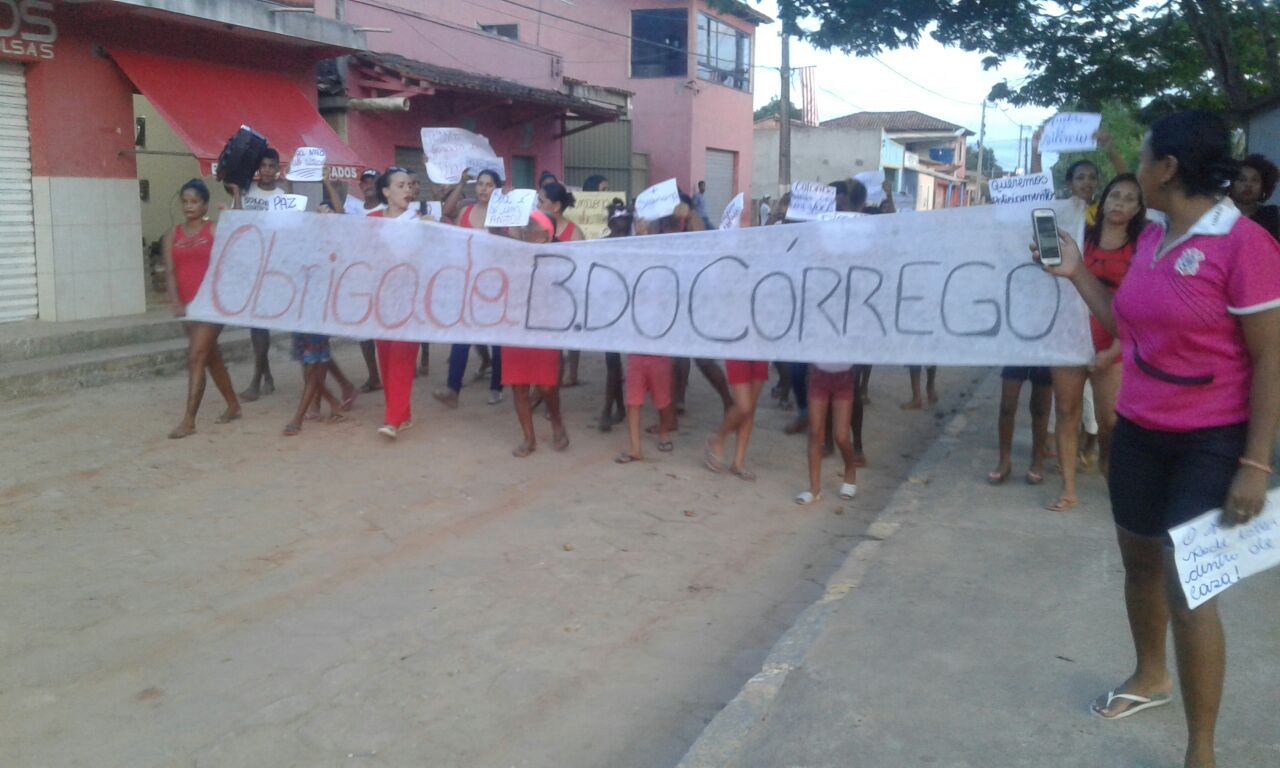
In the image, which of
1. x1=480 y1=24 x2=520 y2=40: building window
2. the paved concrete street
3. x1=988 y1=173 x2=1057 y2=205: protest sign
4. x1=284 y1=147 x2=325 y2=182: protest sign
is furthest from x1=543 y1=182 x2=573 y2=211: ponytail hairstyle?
x1=480 y1=24 x2=520 y2=40: building window

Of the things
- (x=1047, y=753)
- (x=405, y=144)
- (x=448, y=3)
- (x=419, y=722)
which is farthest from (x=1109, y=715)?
(x=448, y=3)

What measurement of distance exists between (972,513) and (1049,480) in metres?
0.98

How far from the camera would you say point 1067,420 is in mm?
5926

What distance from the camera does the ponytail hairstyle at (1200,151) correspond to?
2.88m

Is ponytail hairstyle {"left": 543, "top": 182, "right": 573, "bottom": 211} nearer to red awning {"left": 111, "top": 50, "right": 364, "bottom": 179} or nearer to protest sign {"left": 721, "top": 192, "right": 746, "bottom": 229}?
protest sign {"left": 721, "top": 192, "right": 746, "bottom": 229}

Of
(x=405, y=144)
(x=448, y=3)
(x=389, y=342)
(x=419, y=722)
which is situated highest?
(x=448, y=3)

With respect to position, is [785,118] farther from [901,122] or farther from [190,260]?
[901,122]

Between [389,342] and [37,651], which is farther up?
[389,342]

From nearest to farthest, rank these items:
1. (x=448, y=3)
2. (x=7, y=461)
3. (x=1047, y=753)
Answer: (x=1047, y=753) → (x=7, y=461) → (x=448, y=3)

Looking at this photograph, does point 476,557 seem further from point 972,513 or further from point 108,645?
point 972,513

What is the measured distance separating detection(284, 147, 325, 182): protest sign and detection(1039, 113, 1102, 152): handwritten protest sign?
16.9ft

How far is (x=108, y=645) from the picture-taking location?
408cm

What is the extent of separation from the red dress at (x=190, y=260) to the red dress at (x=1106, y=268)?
553 centimetres

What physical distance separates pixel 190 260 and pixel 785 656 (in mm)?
5156
